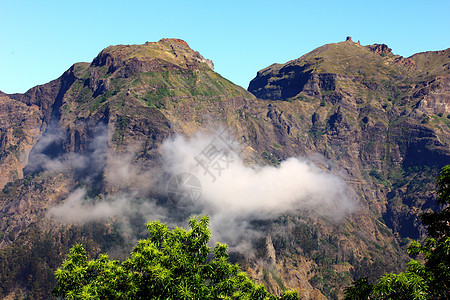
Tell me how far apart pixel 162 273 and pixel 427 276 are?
3407cm

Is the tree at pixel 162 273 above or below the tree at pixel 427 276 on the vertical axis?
below

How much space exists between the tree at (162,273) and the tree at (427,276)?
1880cm

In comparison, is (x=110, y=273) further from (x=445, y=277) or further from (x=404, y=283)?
(x=445, y=277)

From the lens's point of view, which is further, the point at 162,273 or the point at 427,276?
the point at 162,273

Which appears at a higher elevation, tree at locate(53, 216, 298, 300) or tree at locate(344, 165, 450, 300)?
tree at locate(344, 165, 450, 300)

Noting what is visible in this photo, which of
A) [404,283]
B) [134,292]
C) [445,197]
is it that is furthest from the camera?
[134,292]

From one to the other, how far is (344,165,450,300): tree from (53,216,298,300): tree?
61.7ft

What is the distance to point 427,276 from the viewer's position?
158ft

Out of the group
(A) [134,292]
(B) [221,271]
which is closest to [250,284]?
(B) [221,271]

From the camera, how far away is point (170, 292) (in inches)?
2057

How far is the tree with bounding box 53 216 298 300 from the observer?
52.8m

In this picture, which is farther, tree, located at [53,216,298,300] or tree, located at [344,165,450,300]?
tree, located at [53,216,298,300]

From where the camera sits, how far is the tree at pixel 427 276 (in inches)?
1757

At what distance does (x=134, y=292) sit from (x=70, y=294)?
29.4 feet
